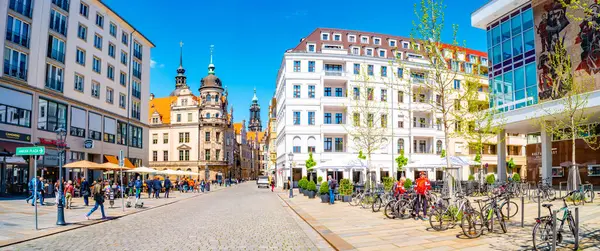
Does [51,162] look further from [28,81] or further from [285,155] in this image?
[285,155]

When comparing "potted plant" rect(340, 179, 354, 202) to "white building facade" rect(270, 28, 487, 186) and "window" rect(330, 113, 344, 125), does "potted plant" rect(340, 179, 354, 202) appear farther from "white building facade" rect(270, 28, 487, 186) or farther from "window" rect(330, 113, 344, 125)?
"window" rect(330, 113, 344, 125)

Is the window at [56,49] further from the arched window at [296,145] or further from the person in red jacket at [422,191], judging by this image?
the person in red jacket at [422,191]

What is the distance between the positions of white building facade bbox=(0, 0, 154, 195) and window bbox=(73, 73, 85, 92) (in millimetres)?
90

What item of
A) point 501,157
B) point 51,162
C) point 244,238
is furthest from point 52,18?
point 501,157

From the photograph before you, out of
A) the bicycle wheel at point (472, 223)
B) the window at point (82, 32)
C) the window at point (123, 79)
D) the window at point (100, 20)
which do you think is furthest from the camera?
the window at point (123, 79)

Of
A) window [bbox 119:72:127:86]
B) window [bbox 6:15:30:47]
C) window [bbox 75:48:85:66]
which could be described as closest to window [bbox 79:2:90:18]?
window [bbox 75:48:85:66]

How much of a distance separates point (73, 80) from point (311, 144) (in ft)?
90.0

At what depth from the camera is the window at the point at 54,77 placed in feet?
111

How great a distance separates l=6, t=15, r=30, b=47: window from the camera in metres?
29.4

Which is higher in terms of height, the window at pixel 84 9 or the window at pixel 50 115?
the window at pixel 84 9

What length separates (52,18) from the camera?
113 ft

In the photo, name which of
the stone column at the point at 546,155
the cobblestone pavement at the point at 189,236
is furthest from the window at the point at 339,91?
the cobblestone pavement at the point at 189,236

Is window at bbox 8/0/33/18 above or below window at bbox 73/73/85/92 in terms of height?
above

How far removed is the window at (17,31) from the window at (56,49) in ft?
9.76
